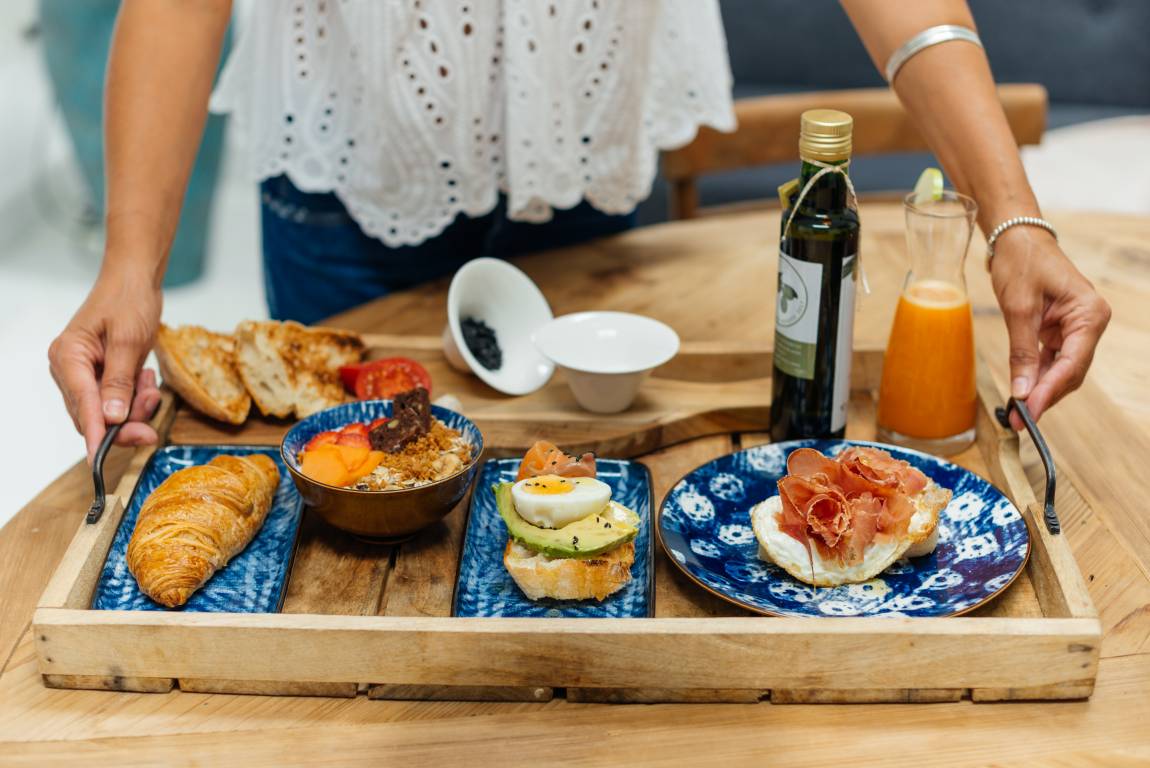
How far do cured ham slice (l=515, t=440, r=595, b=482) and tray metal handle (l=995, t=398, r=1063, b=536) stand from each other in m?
0.42

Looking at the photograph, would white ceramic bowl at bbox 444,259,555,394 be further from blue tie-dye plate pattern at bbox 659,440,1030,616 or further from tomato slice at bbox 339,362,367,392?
blue tie-dye plate pattern at bbox 659,440,1030,616

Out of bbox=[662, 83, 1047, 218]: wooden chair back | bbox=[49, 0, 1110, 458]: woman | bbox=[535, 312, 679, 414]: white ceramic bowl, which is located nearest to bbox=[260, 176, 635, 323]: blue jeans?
Answer: bbox=[49, 0, 1110, 458]: woman

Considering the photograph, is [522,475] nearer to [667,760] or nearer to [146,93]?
[667,760]

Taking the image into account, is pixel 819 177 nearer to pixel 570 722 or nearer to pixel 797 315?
pixel 797 315

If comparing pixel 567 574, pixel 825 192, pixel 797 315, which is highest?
pixel 825 192

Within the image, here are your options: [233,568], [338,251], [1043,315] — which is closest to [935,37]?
[1043,315]

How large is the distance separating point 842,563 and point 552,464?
28 cm

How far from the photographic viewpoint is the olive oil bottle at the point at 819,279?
44.3 inches

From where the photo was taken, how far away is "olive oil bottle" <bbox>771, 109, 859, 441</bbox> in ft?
3.69

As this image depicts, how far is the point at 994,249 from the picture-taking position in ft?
4.38

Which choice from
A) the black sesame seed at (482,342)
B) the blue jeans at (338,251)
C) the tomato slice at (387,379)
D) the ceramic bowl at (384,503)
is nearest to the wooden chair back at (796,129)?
the blue jeans at (338,251)

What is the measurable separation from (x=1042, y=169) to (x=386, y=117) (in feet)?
6.53

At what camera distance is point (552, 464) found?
1.15m

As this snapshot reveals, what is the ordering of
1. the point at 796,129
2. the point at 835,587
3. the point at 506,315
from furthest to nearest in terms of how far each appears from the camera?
the point at 796,129 < the point at 506,315 < the point at 835,587
